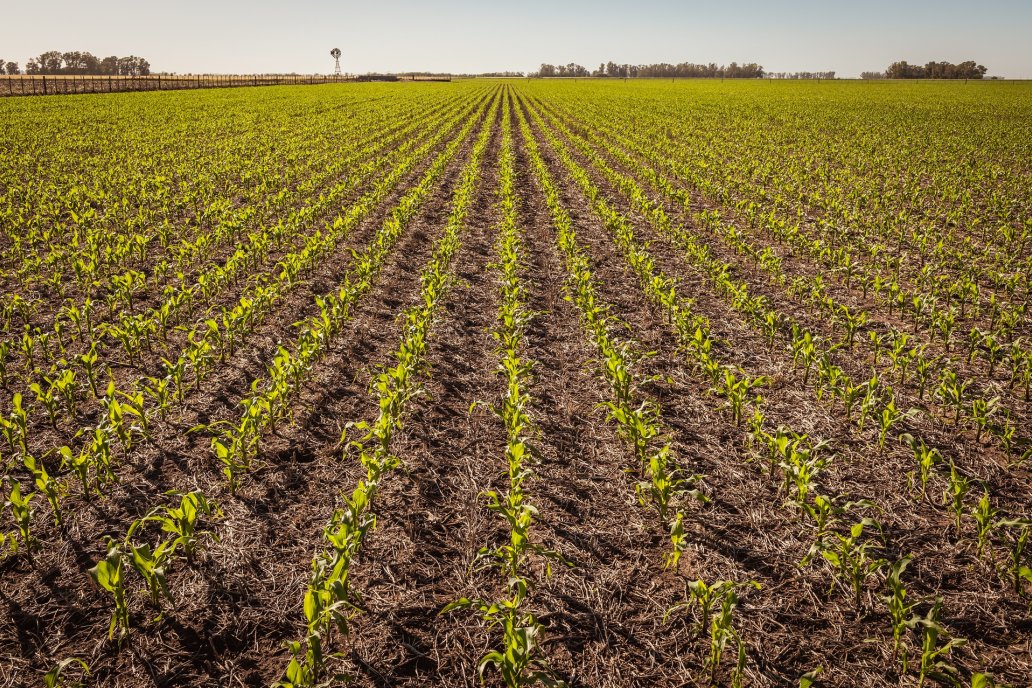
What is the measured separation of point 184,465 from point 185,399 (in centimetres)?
130

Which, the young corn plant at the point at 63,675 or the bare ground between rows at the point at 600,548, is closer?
the young corn plant at the point at 63,675

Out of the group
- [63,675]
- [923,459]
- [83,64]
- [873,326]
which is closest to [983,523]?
[923,459]

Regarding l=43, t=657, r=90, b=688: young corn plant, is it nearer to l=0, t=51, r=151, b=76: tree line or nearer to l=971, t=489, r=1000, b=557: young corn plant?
l=971, t=489, r=1000, b=557: young corn plant

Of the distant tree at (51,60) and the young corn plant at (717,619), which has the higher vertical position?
the distant tree at (51,60)

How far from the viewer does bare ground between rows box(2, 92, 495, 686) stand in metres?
3.29

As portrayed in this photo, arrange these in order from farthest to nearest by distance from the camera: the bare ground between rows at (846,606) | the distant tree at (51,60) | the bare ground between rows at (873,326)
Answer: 1. the distant tree at (51,60)
2. the bare ground between rows at (873,326)
3. the bare ground between rows at (846,606)

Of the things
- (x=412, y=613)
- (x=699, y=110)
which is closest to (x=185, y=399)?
(x=412, y=613)

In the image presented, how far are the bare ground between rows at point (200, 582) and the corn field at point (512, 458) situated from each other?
0.9 inches

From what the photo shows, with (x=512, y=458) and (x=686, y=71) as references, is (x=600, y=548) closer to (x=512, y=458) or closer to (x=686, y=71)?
(x=512, y=458)

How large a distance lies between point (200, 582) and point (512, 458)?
2.46 meters

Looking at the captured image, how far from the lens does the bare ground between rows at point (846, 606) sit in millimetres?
3355

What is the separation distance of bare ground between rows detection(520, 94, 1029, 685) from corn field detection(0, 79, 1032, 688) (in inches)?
0.8

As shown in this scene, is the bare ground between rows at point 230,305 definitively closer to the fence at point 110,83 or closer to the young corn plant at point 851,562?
the young corn plant at point 851,562

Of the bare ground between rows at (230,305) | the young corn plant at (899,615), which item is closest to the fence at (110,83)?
the bare ground between rows at (230,305)
